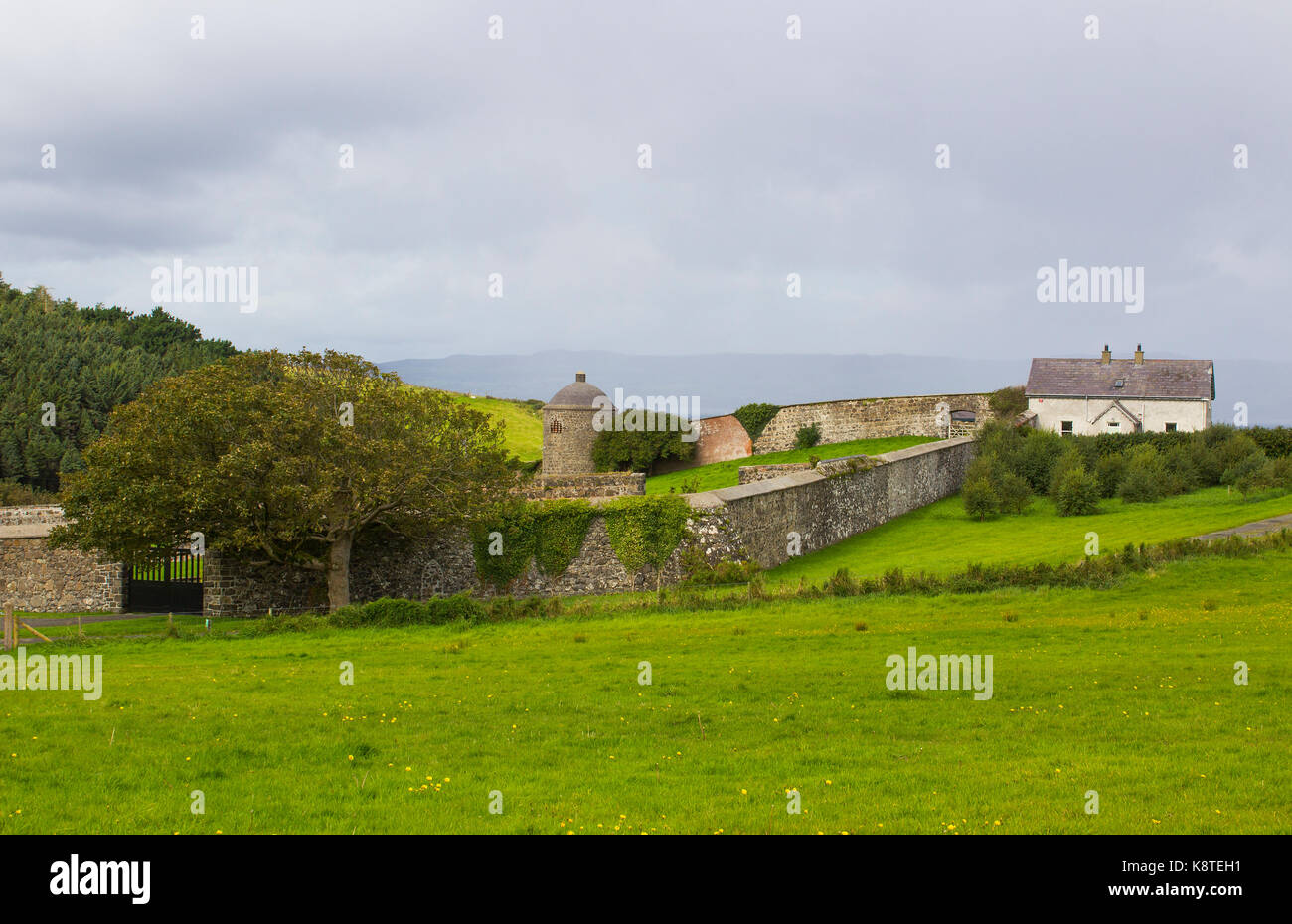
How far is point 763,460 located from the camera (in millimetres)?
55625

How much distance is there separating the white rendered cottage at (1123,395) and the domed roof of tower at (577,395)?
2514 cm

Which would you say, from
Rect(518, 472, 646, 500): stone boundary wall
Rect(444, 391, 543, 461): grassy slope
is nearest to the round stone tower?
Rect(444, 391, 543, 461): grassy slope

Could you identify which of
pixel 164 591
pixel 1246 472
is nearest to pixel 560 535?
pixel 164 591

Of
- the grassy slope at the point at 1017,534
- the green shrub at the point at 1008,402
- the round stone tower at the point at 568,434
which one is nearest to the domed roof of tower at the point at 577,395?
the round stone tower at the point at 568,434

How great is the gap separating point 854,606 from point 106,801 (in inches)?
581

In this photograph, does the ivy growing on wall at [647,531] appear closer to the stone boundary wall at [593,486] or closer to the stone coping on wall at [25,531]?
the stone boundary wall at [593,486]

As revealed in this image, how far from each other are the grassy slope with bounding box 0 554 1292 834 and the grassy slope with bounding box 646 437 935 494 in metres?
32.5

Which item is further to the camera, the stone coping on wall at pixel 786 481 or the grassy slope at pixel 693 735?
the stone coping on wall at pixel 786 481

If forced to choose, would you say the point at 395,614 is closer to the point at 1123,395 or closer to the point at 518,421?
the point at 1123,395

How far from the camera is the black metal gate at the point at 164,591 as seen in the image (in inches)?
1156

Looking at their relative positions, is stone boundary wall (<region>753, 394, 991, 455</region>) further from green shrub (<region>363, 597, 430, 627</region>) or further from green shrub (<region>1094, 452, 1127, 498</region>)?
green shrub (<region>363, 597, 430, 627</region>)

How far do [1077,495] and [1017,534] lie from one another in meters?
4.88
